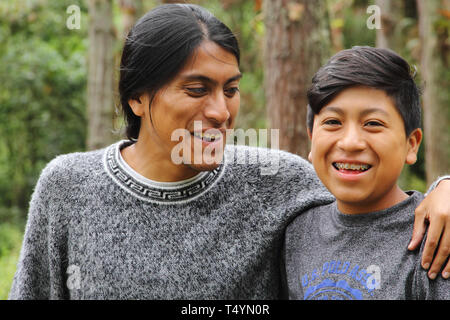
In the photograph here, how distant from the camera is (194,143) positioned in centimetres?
210

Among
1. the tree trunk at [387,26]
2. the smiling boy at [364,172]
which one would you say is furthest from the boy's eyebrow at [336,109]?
the tree trunk at [387,26]

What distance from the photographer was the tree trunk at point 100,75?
17.4 feet

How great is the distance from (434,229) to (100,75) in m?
4.36

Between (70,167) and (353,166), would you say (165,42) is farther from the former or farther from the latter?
(353,166)

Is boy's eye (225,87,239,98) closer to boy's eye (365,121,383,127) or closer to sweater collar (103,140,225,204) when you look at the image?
sweater collar (103,140,225,204)

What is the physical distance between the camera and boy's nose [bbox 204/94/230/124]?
207 centimetres

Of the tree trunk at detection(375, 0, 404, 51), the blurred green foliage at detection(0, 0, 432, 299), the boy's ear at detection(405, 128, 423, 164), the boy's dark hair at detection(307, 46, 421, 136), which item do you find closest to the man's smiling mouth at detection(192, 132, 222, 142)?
the boy's dark hair at detection(307, 46, 421, 136)

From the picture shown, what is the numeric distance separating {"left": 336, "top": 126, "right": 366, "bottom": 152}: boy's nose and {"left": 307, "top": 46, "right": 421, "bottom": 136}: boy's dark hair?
0.53 ft

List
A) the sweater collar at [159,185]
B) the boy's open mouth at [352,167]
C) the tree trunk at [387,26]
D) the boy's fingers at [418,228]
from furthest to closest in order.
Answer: the tree trunk at [387,26]
the sweater collar at [159,185]
the boy's open mouth at [352,167]
the boy's fingers at [418,228]

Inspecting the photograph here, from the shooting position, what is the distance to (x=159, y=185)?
2232 millimetres

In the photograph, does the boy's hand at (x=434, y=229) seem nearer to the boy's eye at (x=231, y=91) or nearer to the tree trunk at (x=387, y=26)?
the boy's eye at (x=231, y=91)

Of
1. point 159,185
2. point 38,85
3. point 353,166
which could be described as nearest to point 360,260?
Result: point 353,166

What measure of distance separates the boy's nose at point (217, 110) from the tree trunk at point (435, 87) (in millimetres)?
4381
